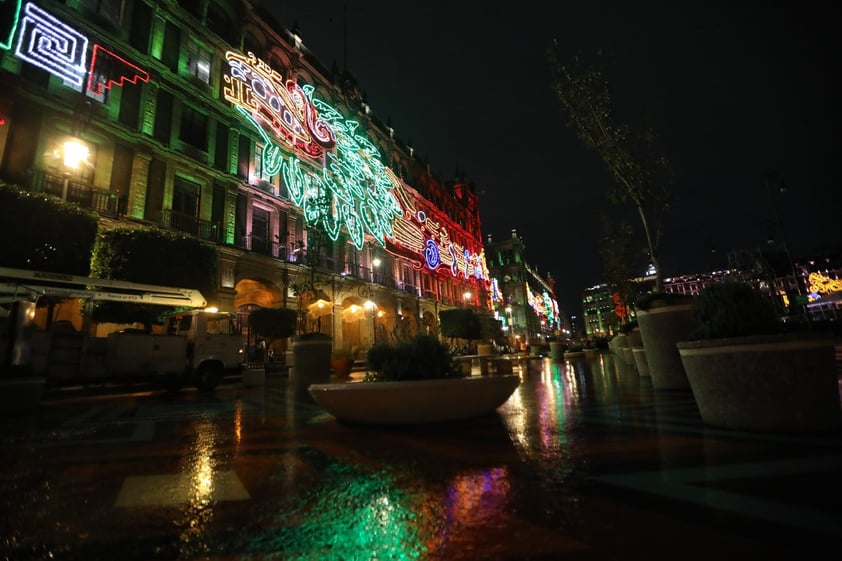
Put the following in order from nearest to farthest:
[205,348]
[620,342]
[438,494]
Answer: [438,494]
[205,348]
[620,342]

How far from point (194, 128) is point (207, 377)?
13.2 metres

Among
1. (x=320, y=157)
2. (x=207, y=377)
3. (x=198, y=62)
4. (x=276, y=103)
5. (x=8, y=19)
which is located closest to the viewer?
(x=207, y=377)

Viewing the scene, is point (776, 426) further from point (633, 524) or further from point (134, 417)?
point (134, 417)

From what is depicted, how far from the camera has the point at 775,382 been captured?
3.00 m

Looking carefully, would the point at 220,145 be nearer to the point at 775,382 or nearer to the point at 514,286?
the point at 775,382

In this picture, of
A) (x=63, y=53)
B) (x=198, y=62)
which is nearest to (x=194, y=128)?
(x=198, y=62)

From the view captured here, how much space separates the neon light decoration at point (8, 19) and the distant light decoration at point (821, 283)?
7210 centimetres

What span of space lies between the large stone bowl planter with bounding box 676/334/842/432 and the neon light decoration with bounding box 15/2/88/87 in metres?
19.2

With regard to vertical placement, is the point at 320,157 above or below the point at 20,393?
above

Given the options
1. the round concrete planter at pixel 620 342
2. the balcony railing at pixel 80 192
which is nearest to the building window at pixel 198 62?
the balcony railing at pixel 80 192

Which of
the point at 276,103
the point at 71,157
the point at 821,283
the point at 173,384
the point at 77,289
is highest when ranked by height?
the point at 276,103

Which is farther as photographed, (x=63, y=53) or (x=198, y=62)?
(x=198, y=62)

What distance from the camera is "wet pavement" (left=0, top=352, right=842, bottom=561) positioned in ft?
4.98

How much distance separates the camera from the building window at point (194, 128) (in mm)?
17703
